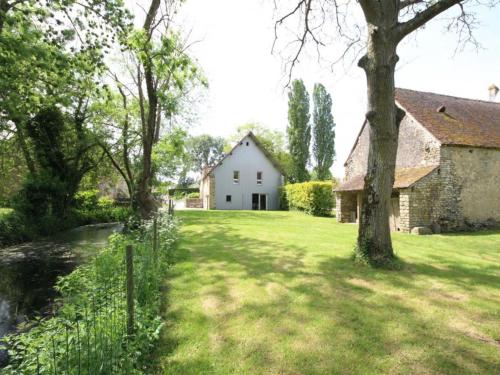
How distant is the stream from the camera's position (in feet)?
23.3

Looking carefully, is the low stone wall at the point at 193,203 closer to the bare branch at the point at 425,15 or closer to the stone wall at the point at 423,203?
the stone wall at the point at 423,203

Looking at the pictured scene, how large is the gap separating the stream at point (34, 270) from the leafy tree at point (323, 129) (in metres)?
36.3

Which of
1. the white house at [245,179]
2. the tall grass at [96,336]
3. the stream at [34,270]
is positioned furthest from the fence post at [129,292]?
the white house at [245,179]

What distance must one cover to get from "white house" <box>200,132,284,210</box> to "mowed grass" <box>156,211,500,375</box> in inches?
1073

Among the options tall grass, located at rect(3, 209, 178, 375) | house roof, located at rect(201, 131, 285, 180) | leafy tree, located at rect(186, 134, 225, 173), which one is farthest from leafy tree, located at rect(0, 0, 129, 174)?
leafy tree, located at rect(186, 134, 225, 173)

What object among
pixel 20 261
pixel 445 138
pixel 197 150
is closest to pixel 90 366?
pixel 20 261

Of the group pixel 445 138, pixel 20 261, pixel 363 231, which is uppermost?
pixel 445 138

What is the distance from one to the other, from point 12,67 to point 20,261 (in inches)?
281

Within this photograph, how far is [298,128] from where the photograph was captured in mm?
45344

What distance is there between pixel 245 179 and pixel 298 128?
13669 millimetres

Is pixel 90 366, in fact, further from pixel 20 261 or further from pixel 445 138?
pixel 445 138

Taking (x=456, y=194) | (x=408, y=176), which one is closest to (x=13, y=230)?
(x=408, y=176)

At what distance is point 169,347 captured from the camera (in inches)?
172

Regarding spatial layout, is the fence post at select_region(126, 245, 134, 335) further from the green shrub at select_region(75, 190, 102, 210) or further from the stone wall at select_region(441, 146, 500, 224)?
the green shrub at select_region(75, 190, 102, 210)
